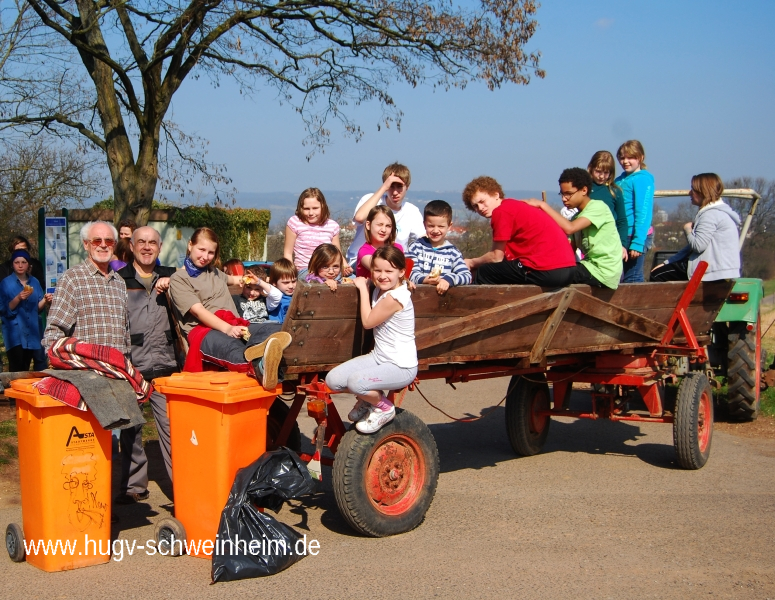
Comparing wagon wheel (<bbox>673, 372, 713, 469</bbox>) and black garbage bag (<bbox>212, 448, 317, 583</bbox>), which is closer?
black garbage bag (<bbox>212, 448, 317, 583</bbox>)

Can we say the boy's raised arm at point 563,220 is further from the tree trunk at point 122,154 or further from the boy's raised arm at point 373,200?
the tree trunk at point 122,154

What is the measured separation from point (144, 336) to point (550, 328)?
2.78m

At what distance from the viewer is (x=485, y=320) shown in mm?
5199

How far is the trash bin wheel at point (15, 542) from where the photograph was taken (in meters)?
Answer: 4.38

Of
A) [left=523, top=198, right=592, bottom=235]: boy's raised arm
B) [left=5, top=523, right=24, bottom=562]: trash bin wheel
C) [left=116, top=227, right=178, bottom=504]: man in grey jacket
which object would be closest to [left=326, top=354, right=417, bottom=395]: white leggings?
[left=116, top=227, right=178, bottom=504]: man in grey jacket

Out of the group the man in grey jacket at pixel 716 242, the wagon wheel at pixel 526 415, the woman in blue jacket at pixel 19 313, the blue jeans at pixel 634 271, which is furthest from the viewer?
the woman in blue jacket at pixel 19 313

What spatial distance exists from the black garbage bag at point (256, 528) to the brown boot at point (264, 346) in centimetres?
56

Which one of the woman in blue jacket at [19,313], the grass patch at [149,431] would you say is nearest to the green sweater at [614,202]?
the grass patch at [149,431]

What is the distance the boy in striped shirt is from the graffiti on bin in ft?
7.36

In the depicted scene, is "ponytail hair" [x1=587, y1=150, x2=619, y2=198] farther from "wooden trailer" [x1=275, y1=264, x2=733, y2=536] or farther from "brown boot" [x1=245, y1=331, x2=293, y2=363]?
"brown boot" [x1=245, y1=331, x2=293, y2=363]

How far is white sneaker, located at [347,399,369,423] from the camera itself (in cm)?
476

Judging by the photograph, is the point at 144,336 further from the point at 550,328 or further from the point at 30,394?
the point at 550,328

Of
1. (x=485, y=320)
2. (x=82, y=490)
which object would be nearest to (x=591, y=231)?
(x=485, y=320)

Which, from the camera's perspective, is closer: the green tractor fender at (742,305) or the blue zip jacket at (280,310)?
the blue zip jacket at (280,310)
